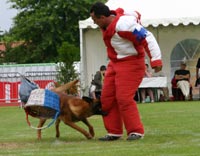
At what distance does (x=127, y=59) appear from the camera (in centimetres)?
790

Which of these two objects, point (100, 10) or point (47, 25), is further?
point (47, 25)

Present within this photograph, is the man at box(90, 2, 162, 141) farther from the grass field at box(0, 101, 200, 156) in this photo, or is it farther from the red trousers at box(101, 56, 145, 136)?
the grass field at box(0, 101, 200, 156)

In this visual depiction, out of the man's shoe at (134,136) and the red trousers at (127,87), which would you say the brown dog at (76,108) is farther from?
the man's shoe at (134,136)

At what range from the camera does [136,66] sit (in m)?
7.93

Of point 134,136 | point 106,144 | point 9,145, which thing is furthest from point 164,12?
point 106,144

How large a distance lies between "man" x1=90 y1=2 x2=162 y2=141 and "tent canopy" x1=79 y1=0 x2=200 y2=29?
12350mm

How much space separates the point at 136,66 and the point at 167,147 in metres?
1.34

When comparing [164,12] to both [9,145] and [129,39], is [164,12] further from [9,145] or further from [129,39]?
[9,145]

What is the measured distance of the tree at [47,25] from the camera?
180ft

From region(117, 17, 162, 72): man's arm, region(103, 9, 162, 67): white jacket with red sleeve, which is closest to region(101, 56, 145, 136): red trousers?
region(103, 9, 162, 67): white jacket with red sleeve

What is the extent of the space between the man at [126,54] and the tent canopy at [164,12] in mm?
12350

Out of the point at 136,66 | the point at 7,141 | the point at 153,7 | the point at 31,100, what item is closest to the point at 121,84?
the point at 136,66

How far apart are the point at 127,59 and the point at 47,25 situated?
157ft

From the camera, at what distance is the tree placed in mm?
54969
